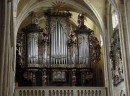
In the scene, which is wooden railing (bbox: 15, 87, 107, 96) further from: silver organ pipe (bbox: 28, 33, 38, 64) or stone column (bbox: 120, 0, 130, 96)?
stone column (bbox: 120, 0, 130, 96)

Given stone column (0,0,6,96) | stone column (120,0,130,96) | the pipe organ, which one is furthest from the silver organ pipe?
stone column (0,0,6,96)

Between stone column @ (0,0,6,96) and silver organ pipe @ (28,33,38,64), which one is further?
silver organ pipe @ (28,33,38,64)

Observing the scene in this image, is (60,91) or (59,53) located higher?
(59,53)

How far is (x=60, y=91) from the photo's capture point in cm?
1980

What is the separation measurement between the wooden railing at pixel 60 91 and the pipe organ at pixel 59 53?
107 centimetres

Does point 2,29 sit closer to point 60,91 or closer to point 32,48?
point 60,91

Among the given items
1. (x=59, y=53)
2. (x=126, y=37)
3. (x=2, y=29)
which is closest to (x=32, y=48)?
(x=59, y=53)

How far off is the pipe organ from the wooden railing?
1.07m

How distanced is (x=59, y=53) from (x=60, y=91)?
2.91 metres

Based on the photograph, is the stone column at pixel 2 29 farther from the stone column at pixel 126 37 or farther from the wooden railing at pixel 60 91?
the wooden railing at pixel 60 91

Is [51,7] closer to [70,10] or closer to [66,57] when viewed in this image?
[70,10]

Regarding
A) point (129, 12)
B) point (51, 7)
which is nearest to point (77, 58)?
point (51, 7)

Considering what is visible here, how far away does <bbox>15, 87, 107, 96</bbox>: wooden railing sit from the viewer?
19.5 meters

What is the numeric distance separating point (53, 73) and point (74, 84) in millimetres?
1494
